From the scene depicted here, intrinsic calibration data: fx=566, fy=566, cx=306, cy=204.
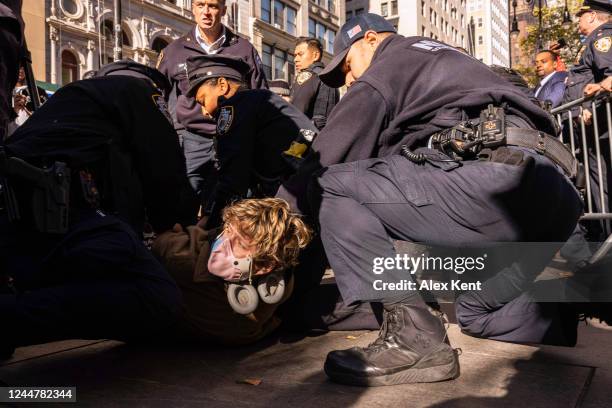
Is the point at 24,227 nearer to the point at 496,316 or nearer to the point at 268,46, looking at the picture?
the point at 496,316

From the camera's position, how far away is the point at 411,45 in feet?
8.40

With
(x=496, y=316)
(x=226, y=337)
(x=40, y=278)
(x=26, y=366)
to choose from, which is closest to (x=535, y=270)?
(x=496, y=316)

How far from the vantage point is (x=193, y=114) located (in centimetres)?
407

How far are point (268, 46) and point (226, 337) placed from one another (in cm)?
3263

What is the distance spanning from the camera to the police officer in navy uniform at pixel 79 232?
1.97 meters

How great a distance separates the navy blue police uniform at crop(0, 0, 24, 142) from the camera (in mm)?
2264

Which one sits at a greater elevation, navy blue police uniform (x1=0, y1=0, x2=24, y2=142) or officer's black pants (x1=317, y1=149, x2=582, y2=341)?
navy blue police uniform (x1=0, y1=0, x2=24, y2=142)

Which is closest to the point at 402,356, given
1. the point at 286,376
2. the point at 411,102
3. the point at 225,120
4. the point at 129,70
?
the point at 286,376

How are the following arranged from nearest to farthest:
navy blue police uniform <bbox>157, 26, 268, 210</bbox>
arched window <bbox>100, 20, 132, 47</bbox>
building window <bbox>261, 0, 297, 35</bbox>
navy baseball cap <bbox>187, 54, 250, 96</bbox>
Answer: navy baseball cap <bbox>187, 54, 250, 96</bbox> < navy blue police uniform <bbox>157, 26, 268, 210</bbox> < arched window <bbox>100, 20, 132, 47</bbox> < building window <bbox>261, 0, 297, 35</bbox>

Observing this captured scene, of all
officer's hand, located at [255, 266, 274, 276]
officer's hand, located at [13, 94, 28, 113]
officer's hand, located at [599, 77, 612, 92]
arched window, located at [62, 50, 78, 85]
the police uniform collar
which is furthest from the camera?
arched window, located at [62, 50, 78, 85]

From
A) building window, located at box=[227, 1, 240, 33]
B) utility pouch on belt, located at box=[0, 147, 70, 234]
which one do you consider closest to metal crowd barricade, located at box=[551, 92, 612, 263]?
utility pouch on belt, located at box=[0, 147, 70, 234]

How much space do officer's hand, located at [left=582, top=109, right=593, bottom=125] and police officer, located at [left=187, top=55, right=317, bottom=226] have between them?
2.41 metres

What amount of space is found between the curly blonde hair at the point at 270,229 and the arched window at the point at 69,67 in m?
21.8

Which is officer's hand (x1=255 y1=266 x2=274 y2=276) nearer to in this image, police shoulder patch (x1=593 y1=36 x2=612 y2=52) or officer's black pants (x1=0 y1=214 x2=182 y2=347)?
officer's black pants (x1=0 y1=214 x2=182 y2=347)
